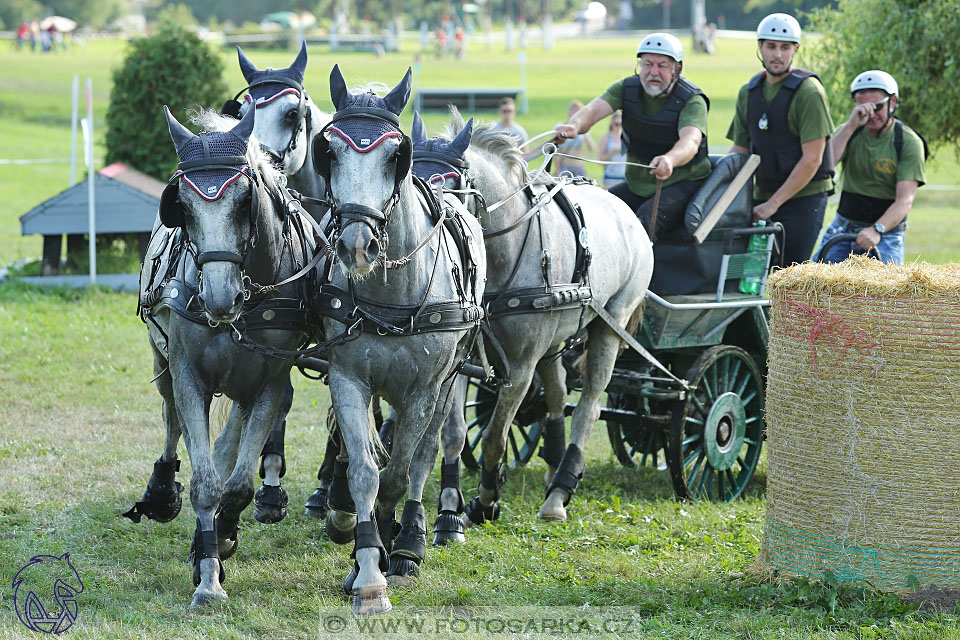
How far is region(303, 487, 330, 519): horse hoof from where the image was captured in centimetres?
589

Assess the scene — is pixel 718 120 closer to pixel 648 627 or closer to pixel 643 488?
pixel 643 488

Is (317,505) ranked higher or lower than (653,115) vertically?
lower

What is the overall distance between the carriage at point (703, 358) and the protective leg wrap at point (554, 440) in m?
0.17

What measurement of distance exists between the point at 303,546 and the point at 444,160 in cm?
203

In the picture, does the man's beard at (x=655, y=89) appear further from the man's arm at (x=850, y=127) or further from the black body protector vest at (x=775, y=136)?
the man's arm at (x=850, y=127)

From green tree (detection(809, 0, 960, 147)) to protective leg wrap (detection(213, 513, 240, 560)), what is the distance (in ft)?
35.1

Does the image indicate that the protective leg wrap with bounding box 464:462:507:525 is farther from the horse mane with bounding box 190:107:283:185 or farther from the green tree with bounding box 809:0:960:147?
the green tree with bounding box 809:0:960:147

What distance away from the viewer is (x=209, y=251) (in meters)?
3.89

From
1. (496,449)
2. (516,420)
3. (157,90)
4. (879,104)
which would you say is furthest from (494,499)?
(157,90)

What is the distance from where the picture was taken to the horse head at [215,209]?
3.88 m

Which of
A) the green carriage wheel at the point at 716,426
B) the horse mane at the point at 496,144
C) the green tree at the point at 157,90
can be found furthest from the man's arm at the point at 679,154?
the green tree at the point at 157,90

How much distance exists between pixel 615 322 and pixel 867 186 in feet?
8.23

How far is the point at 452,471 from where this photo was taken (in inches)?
220

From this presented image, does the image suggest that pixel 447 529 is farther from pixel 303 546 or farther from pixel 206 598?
pixel 206 598
